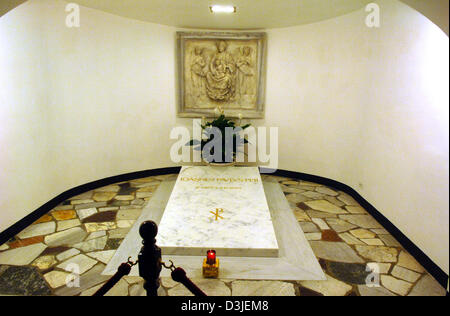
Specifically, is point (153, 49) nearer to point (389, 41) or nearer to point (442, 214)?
point (389, 41)

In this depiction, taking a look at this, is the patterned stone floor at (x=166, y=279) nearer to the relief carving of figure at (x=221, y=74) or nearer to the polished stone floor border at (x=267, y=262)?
the polished stone floor border at (x=267, y=262)

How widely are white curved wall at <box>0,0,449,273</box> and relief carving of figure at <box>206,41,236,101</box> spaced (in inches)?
28.3

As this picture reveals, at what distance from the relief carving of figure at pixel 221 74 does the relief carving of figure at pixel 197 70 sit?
12 cm

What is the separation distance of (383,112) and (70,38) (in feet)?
15.0

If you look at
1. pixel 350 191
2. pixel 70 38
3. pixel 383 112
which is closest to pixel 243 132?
pixel 350 191

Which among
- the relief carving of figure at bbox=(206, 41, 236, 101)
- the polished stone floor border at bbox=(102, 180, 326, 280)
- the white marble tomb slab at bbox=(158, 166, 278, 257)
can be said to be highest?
the relief carving of figure at bbox=(206, 41, 236, 101)

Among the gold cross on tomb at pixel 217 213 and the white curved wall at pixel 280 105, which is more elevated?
the white curved wall at pixel 280 105

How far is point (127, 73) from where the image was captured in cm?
514

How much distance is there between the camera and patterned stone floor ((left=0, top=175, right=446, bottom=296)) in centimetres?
253

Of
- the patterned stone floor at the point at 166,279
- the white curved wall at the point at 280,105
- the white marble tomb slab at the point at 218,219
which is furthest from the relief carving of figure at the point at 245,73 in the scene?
the patterned stone floor at the point at 166,279

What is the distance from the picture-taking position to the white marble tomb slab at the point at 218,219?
9.78 feet

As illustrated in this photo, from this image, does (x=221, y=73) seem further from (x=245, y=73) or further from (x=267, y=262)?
(x=267, y=262)

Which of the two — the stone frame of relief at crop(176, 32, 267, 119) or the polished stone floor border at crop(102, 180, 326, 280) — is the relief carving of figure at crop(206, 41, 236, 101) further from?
the polished stone floor border at crop(102, 180, 326, 280)

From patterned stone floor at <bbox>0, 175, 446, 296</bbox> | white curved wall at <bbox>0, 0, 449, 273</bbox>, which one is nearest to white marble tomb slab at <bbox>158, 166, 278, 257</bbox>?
patterned stone floor at <bbox>0, 175, 446, 296</bbox>
